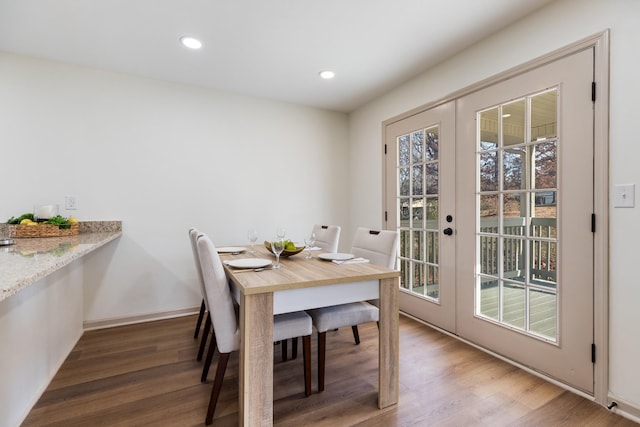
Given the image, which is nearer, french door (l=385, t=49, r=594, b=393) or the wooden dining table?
the wooden dining table

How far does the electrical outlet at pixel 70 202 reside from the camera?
2.62m

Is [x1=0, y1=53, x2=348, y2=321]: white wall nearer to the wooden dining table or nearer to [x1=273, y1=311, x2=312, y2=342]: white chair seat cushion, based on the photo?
the wooden dining table

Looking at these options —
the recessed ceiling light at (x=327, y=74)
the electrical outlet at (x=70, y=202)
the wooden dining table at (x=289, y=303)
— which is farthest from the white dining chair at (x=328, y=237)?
the electrical outlet at (x=70, y=202)

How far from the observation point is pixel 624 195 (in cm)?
155

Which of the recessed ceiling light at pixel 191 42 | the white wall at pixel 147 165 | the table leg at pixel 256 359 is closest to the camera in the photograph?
the table leg at pixel 256 359

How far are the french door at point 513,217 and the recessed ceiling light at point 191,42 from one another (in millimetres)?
1969

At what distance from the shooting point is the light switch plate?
1523 millimetres

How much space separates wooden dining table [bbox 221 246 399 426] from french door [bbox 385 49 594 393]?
105 centimetres

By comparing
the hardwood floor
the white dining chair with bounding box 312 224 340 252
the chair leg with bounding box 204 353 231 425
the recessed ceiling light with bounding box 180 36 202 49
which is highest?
the recessed ceiling light with bounding box 180 36 202 49

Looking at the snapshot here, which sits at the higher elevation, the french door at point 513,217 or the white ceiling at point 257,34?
the white ceiling at point 257,34

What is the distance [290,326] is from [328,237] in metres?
1.20

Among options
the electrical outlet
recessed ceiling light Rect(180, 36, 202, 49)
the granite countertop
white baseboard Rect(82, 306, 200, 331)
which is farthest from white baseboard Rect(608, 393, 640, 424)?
the electrical outlet

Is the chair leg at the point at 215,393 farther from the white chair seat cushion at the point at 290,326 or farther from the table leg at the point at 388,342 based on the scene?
the table leg at the point at 388,342

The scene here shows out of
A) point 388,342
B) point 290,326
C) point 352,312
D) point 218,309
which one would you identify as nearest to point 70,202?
point 218,309
